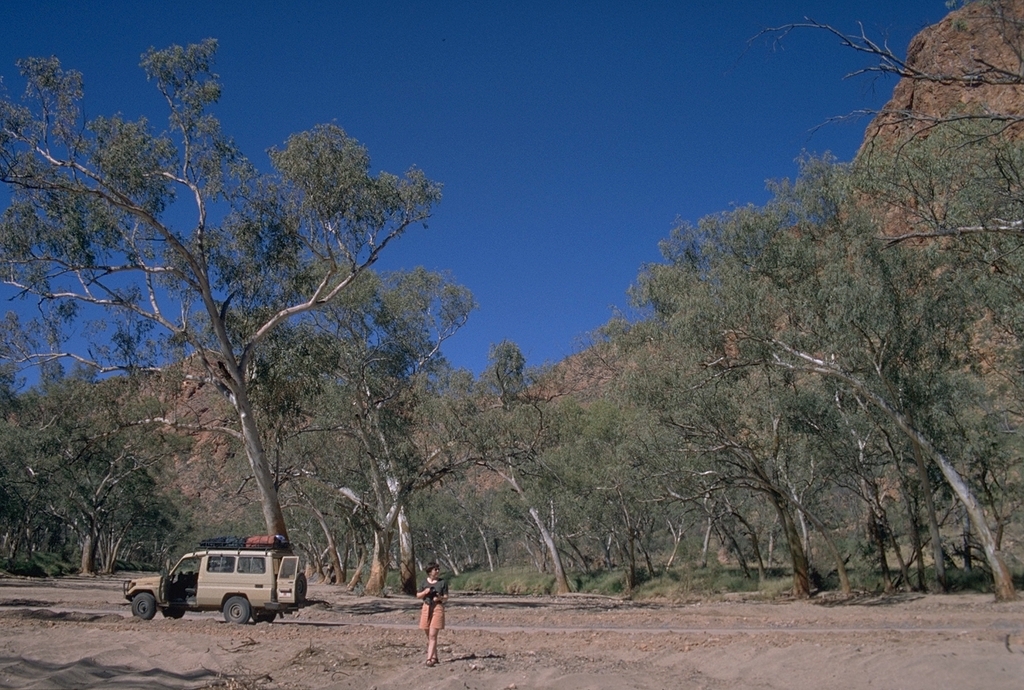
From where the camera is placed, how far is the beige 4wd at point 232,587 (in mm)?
17406

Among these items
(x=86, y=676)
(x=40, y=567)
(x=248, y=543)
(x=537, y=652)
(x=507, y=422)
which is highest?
(x=507, y=422)

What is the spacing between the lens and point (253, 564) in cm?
1761

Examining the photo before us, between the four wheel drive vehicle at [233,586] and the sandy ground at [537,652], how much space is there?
17.8 inches

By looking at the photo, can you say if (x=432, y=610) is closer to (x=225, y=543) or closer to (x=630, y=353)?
(x=225, y=543)

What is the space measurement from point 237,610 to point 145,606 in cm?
→ 228

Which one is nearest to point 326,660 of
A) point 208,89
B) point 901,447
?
point 208,89

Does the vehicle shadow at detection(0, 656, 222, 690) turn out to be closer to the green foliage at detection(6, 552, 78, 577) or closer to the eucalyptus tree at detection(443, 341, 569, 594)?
the eucalyptus tree at detection(443, 341, 569, 594)

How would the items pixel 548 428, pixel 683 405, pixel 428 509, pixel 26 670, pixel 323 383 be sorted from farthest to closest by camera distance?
pixel 428 509
pixel 548 428
pixel 323 383
pixel 683 405
pixel 26 670

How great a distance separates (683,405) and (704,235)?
8.24 meters

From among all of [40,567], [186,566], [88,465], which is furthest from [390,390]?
[40,567]

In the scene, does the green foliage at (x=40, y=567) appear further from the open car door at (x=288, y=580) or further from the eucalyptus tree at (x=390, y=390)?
the open car door at (x=288, y=580)

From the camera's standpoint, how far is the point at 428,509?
59.0 meters

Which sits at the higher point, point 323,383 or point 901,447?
point 323,383

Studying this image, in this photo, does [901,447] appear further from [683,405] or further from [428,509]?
[428,509]
